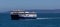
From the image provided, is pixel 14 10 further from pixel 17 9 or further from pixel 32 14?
pixel 32 14

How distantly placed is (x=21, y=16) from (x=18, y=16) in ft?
0.86

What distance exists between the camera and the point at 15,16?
1880 cm

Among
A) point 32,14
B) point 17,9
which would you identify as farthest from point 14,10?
point 32,14

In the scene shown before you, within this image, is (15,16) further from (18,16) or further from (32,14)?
(32,14)

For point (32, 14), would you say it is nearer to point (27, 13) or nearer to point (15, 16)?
point (27, 13)

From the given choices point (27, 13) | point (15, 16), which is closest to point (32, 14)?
point (27, 13)

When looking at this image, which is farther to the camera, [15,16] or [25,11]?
[25,11]

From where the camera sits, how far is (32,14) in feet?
64.7

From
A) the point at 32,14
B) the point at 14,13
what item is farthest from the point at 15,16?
the point at 32,14

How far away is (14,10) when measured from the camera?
19750 mm

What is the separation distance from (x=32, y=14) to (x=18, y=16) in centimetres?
136

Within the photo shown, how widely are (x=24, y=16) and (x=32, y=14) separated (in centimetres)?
109

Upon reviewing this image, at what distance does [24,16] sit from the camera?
62.0 feet

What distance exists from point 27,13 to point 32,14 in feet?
1.68
